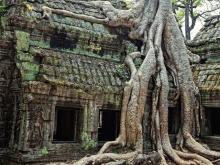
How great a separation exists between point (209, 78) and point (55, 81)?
4.82 meters

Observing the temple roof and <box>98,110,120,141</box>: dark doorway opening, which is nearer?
the temple roof

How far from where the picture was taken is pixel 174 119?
32.7 feet

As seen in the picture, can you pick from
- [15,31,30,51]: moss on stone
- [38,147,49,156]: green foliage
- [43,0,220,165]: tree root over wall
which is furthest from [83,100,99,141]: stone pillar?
[15,31,30,51]: moss on stone

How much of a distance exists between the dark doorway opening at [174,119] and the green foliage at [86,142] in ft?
8.99

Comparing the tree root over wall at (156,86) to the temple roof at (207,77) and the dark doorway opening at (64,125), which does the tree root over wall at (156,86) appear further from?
the dark doorway opening at (64,125)

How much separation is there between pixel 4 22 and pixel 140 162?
439 cm

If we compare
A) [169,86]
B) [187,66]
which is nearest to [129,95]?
[169,86]

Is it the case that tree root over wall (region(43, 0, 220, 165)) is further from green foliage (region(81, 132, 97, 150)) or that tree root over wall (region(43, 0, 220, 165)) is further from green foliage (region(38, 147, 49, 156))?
green foliage (region(38, 147, 49, 156))

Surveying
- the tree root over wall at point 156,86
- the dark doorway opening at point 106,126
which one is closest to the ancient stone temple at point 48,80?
the tree root over wall at point 156,86

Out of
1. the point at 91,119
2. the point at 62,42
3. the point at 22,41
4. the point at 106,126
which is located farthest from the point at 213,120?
the point at 22,41

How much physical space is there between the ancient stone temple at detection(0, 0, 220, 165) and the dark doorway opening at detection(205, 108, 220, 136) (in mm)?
340

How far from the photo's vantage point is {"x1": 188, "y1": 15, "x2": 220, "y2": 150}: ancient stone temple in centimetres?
982

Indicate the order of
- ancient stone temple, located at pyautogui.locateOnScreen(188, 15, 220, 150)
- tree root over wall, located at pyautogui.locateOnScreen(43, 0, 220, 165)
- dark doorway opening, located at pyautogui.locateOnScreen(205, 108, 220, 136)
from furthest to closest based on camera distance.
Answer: dark doorway opening, located at pyautogui.locateOnScreen(205, 108, 220, 136)
ancient stone temple, located at pyautogui.locateOnScreen(188, 15, 220, 150)
tree root over wall, located at pyautogui.locateOnScreen(43, 0, 220, 165)

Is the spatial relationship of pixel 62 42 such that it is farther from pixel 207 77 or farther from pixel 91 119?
pixel 207 77
